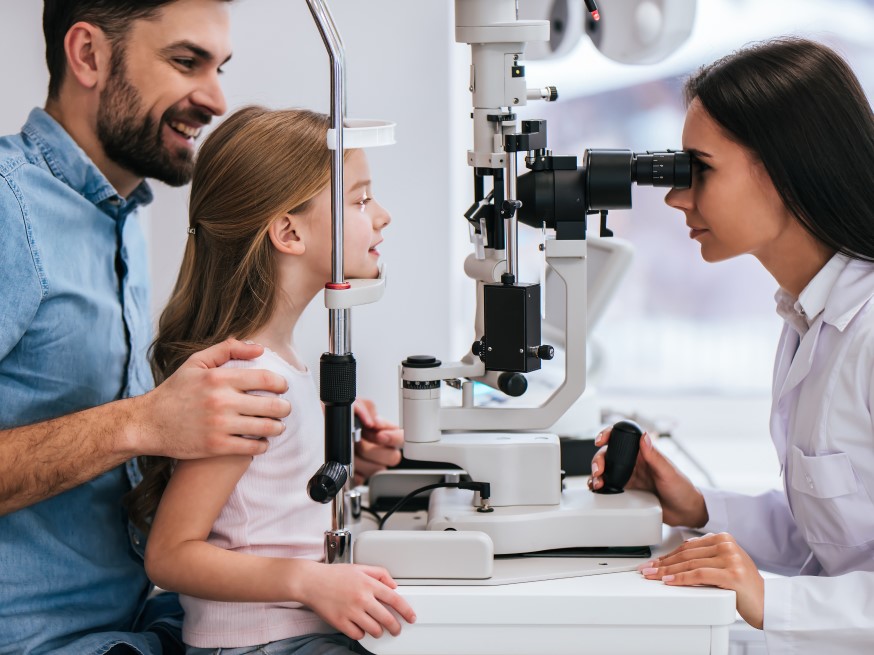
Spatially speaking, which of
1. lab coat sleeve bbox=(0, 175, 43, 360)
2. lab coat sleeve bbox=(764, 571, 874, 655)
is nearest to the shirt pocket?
lab coat sleeve bbox=(764, 571, 874, 655)

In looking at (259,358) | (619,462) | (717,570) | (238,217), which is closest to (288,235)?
(238,217)

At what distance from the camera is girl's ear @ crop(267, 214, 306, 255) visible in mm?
1342

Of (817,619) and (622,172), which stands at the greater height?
(622,172)

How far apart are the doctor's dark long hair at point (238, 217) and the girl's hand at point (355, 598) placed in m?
0.38

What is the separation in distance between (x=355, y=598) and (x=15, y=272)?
64cm

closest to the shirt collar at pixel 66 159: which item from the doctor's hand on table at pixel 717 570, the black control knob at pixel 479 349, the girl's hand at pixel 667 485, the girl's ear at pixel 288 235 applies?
the girl's ear at pixel 288 235

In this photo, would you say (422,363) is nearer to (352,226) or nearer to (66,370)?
(352,226)

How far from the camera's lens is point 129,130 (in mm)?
1538

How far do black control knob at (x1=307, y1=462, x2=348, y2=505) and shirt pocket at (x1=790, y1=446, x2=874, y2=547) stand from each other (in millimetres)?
620

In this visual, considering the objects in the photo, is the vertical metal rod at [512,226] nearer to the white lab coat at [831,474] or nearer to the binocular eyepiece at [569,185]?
the binocular eyepiece at [569,185]

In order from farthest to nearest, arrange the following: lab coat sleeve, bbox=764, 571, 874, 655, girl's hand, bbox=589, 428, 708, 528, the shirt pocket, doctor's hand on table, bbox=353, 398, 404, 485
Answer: doctor's hand on table, bbox=353, 398, 404, 485, girl's hand, bbox=589, 428, 708, 528, the shirt pocket, lab coat sleeve, bbox=764, 571, 874, 655

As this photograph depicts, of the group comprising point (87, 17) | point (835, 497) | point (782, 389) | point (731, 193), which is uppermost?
point (87, 17)

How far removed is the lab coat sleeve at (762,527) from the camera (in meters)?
1.47

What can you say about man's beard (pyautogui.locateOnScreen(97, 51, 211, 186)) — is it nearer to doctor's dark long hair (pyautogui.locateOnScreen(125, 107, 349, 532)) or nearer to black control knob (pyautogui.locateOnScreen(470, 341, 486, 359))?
doctor's dark long hair (pyautogui.locateOnScreen(125, 107, 349, 532))
